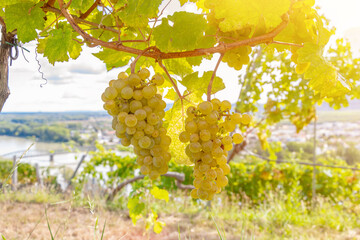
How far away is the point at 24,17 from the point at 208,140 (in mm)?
652

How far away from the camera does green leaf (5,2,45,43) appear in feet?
2.76

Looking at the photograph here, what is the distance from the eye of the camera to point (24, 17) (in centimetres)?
85

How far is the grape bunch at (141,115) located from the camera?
2.14 ft

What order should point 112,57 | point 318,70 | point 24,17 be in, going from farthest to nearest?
point 112,57, point 24,17, point 318,70

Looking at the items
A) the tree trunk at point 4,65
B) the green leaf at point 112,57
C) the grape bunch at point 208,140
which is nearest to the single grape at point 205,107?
the grape bunch at point 208,140

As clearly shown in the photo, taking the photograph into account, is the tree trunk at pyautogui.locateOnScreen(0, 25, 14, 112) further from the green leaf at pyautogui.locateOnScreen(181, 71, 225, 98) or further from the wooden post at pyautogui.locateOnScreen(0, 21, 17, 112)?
the green leaf at pyautogui.locateOnScreen(181, 71, 225, 98)

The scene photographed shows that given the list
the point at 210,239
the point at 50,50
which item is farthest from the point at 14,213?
the point at 50,50

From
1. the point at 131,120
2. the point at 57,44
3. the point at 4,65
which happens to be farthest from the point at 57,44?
the point at 131,120

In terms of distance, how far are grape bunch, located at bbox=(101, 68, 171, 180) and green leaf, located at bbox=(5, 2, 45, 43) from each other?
363 mm

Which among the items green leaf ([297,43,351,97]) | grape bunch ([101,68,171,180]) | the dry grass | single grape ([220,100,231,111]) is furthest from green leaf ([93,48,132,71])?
the dry grass

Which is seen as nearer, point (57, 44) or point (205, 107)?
point (205, 107)

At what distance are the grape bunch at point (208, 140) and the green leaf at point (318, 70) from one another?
22 centimetres

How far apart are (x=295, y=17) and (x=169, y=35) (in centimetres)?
34

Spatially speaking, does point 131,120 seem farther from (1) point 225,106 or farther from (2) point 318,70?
(2) point 318,70
